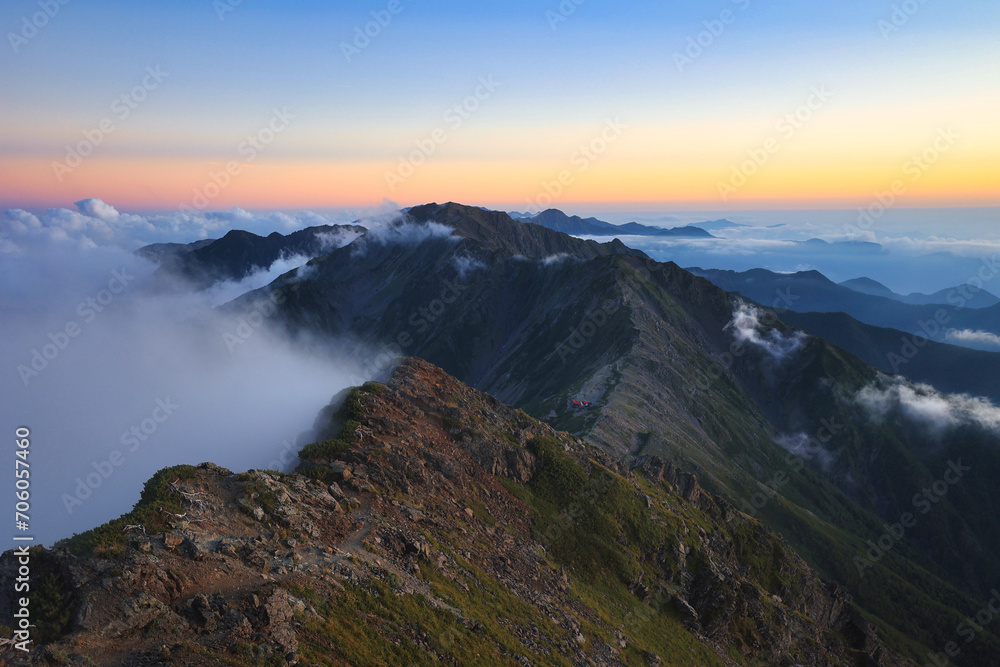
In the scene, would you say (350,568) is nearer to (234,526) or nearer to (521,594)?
(234,526)

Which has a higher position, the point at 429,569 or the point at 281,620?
the point at 281,620

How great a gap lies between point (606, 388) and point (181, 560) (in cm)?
16944

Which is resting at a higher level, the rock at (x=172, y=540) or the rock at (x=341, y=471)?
the rock at (x=172, y=540)

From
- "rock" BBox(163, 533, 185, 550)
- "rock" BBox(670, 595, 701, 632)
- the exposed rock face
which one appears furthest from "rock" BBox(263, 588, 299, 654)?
Answer: "rock" BBox(670, 595, 701, 632)

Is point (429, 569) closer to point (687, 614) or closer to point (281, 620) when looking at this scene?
point (281, 620)

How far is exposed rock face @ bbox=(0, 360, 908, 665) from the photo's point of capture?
2316 cm

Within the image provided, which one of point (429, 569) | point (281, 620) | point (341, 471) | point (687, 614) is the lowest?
point (687, 614)

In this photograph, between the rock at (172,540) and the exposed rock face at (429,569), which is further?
the rock at (172,540)

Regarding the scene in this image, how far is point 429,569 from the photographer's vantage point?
120 feet

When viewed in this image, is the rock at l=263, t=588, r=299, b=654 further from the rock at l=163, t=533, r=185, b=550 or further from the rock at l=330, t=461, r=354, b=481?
the rock at l=330, t=461, r=354, b=481

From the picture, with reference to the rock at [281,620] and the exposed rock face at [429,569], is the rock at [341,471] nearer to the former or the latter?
the exposed rock face at [429,569]

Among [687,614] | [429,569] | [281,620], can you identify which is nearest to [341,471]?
[429,569]

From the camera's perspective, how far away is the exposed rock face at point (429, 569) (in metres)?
23.2

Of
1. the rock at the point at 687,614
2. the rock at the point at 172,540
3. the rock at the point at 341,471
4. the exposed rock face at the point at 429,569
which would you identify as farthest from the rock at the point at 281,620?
the rock at the point at 687,614
